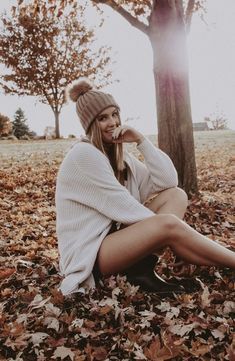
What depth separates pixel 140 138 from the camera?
3.88 meters

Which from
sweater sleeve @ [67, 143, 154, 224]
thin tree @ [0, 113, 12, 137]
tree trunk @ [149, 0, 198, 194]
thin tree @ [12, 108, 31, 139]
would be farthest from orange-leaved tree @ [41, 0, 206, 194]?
thin tree @ [12, 108, 31, 139]

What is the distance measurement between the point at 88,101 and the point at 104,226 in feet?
3.26

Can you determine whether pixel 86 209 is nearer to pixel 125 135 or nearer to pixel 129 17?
pixel 125 135

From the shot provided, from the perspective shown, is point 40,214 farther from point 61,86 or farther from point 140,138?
point 61,86

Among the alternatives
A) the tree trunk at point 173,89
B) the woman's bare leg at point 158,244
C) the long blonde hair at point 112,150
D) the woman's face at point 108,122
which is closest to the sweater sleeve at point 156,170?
the long blonde hair at point 112,150

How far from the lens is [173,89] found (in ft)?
20.1

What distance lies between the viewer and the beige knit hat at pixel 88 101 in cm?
350

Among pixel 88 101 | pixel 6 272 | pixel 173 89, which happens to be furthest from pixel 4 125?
pixel 88 101

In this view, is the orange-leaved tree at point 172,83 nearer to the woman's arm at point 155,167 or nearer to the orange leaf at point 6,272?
the woman's arm at point 155,167

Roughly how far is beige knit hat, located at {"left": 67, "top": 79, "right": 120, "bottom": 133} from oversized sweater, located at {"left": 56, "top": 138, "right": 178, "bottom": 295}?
0.92 feet

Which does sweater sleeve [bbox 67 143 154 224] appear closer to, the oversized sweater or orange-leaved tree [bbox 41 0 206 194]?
the oversized sweater

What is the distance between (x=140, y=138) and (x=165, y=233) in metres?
1.09

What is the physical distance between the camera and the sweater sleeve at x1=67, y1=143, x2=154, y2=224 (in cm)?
319

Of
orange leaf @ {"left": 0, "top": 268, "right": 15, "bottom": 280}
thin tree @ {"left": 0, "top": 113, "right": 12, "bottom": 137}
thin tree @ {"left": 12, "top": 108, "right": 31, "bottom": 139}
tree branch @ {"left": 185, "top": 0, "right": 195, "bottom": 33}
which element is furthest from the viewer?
thin tree @ {"left": 12, "top": 108, "right": 31, "bottom": 139}
